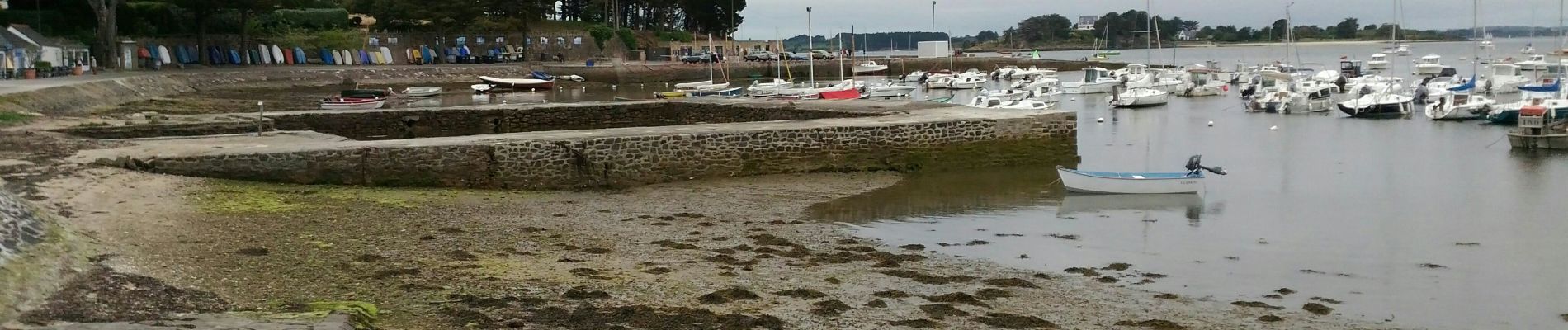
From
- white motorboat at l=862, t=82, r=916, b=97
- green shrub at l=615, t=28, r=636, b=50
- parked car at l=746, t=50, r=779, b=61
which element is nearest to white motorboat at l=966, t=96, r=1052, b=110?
white motorboat at l=862, t=82, r=916, b=97

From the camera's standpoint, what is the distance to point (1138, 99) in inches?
2232

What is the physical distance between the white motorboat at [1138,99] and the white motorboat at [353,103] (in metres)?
→ 29.9

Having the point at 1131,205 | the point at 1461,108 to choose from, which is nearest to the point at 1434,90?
the point at 1461,108

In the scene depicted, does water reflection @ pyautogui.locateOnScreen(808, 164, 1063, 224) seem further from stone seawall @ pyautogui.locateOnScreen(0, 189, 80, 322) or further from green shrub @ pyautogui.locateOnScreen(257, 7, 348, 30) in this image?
green shrub @ pyautogui.locateOnScreen(257, 7, 348, 30)

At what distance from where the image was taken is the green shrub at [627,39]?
94.9 m

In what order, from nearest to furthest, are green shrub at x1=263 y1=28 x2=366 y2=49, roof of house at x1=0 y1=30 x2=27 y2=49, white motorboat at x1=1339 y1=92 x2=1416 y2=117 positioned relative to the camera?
1. roof of house at x1=0 y1=30 x2=27 y2=49
2. white motorboat at x1=1339 y1=92 x2=1416 y2=117
3. green shrub at x1=263 y1=28 x2=366 y2=49

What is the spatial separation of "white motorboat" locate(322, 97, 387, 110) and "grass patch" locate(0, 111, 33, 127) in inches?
523

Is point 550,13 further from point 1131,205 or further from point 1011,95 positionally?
point 1131,205

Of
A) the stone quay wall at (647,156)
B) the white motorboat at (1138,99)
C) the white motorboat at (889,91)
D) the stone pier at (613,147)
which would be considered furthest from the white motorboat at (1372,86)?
the stone quay wall at (647,156)

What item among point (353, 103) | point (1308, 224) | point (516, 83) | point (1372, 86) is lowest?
point (1308, 224)

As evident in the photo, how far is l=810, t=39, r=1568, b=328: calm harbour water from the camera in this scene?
15.1 m

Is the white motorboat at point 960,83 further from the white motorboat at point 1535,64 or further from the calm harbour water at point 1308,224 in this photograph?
the calm harbour water at point 1308,224

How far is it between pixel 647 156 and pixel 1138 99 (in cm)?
3623

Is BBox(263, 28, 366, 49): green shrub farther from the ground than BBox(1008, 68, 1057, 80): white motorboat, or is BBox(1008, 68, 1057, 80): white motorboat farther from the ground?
BBox(263, 28, 366, 49): green shrub
